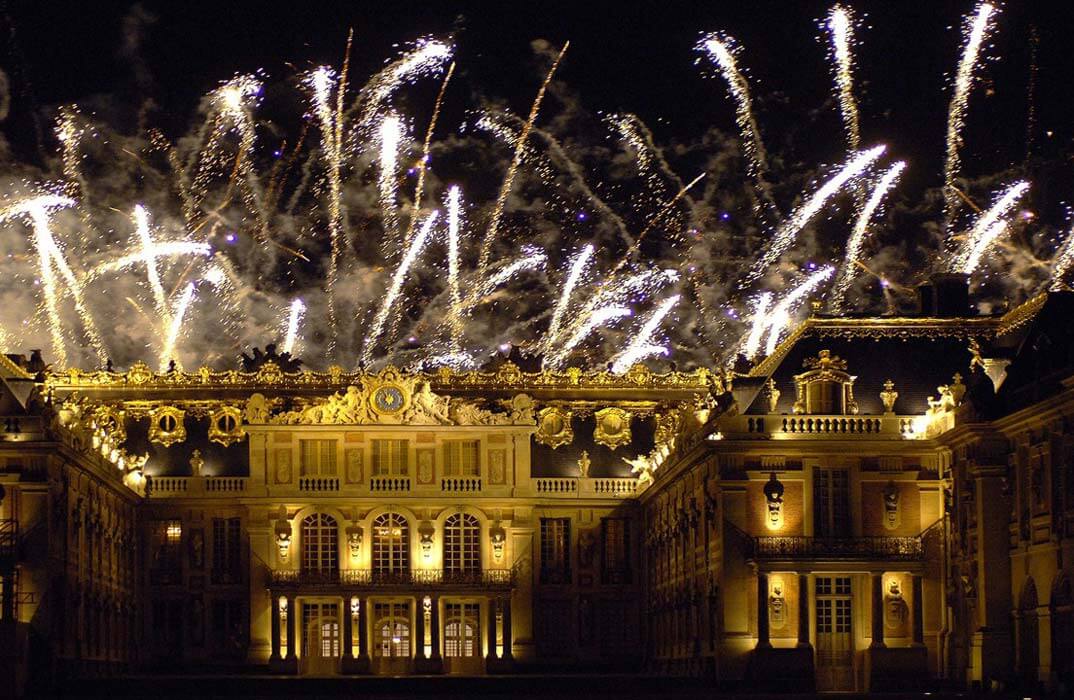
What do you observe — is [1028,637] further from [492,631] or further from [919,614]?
[492,631]

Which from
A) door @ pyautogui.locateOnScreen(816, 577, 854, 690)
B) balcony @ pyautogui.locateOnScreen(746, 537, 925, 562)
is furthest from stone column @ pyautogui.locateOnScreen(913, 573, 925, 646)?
door @ pyautogui.locateOnScreen(816, 577, 854, 690)

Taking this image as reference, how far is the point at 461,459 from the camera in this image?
7731 cm

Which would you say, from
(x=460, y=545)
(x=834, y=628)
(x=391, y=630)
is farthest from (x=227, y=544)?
(x=834, y=628)

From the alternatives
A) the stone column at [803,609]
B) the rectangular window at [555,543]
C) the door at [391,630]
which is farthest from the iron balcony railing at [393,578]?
the stone column at [803,609]

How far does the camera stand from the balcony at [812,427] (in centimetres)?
5912

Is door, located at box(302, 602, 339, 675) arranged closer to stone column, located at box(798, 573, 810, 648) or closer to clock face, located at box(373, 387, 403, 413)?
clock face, located at box(373, 387, 403, 413)

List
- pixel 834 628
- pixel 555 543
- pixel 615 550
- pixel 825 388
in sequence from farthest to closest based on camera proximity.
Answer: pixel 615 550
pixel 555 543
pixel 825 388
pixel 834 628

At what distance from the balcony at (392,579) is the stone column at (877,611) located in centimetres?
2080

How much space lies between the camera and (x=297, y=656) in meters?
74.9

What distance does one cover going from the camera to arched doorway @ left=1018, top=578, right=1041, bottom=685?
5284cm

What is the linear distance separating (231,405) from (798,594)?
86.6 feet

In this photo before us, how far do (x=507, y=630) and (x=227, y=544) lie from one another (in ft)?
34.5

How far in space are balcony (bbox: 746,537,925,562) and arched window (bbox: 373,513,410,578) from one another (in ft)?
69.4

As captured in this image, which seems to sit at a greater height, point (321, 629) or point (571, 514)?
point (571, 514)
